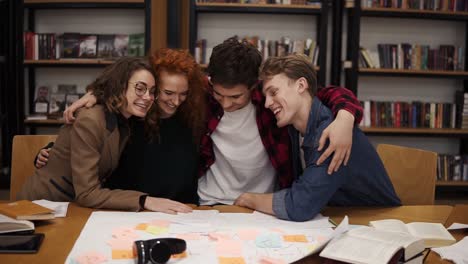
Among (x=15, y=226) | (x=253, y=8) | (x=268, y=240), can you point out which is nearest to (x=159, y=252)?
(x=268, y=240)

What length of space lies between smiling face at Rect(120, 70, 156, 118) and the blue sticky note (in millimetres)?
698

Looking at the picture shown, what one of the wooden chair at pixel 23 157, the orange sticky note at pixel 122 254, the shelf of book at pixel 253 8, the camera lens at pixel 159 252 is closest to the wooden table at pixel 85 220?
the orange sticky note at pixel 122 254

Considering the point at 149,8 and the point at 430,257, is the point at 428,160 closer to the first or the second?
the point at 430,257

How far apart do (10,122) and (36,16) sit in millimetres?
1018

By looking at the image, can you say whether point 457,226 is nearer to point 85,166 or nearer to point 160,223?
point 160,223

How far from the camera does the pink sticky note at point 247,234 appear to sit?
152cm

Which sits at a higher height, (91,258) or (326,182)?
(326,182)

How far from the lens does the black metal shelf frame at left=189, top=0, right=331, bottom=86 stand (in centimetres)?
445

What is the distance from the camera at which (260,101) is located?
2.06 m

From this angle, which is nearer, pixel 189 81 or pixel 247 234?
pixel 247 234

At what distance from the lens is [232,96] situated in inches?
77.5

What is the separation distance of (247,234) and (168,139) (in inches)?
27.2

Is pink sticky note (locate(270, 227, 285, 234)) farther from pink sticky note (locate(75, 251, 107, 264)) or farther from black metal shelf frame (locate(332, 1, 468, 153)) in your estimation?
black metal shelf frame (locate(332, 1, 468, 153))

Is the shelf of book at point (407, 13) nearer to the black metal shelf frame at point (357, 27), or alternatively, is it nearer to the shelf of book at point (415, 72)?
the black metal shelf frame at point (357, 27)
